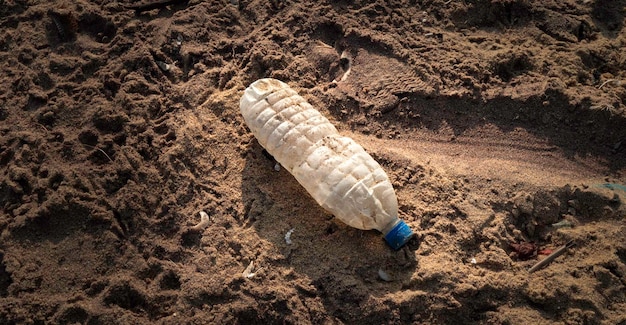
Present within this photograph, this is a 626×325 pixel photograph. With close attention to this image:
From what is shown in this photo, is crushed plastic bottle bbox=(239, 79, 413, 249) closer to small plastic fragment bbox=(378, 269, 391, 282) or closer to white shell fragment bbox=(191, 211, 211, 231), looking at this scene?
A: small plastic fragment bbox=(378, 269, 391, 282)

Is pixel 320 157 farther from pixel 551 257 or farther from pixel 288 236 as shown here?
pixel 551 257

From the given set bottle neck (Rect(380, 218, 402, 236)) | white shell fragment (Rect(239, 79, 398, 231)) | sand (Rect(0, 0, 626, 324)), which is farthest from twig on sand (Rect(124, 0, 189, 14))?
bottle neck (Rect(380, 218, 402, 236))

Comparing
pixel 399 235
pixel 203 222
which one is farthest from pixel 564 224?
pixel 203 222

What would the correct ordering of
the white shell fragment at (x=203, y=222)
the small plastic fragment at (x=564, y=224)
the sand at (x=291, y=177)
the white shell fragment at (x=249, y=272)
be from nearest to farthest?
the sand at (x=291, y=177) < the white shell fragment at (x=249, y=272) < the small plastic fragment at (x=564, y=224) < the white shell fragment at (x=203, y=222)

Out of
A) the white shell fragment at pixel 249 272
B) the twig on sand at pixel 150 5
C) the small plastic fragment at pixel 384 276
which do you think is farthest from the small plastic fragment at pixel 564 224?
the twig on sand at pixel 150 5

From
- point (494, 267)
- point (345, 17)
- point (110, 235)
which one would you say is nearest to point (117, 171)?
point (110, 235)

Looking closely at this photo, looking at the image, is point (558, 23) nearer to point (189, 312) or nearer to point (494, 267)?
point (494, 267)

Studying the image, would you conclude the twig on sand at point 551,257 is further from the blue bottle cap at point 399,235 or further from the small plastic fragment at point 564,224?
the blue bottle cap at point 399,235
